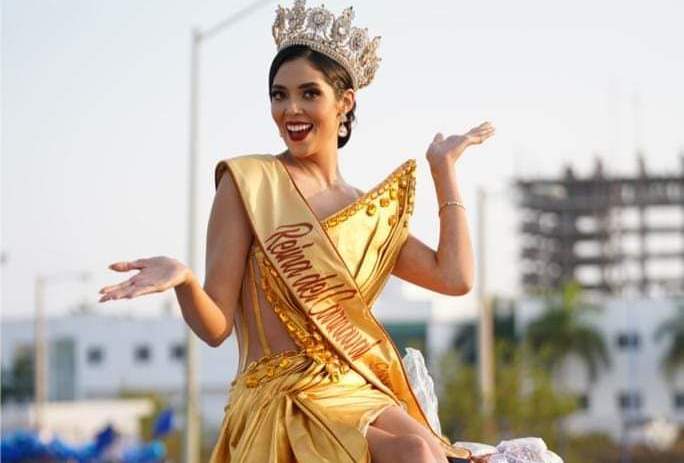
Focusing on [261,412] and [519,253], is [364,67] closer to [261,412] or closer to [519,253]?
[261,412]

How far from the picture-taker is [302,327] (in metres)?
6.09

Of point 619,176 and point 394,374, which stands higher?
point 619,176

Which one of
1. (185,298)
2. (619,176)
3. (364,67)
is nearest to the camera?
(185,298)

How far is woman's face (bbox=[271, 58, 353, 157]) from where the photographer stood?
619cm

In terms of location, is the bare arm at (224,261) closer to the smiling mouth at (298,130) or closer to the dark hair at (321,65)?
the smiling mouth at (298,130)

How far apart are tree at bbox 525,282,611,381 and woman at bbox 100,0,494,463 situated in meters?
67.5

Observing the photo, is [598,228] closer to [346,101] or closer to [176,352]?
[176,352]

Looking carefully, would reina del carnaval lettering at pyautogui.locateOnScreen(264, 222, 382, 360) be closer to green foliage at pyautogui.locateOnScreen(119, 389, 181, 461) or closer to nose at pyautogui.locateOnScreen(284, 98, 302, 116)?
nose at pyautogui.locateOnScreen(284, 98, 302, 116)

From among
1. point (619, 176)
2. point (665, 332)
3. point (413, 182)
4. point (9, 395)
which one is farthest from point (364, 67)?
point (619, 176)

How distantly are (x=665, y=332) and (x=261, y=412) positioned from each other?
244 ft

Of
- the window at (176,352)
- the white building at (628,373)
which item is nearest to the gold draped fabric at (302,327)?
the white building at (628,373)

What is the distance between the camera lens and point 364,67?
632 cm

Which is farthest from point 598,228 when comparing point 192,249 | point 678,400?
point 192,249

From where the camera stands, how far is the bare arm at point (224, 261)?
6.04 m
